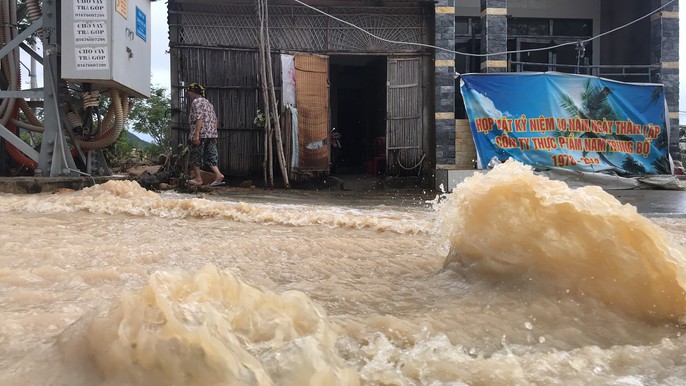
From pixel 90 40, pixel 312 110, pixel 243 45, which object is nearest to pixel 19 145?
pixel 90 40

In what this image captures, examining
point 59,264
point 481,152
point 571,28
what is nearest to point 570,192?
point 59,264

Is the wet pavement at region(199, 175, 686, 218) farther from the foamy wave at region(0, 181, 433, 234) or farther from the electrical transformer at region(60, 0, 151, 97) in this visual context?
the electrical transformer at region(60, 0, 151, 97)

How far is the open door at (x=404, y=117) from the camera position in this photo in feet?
33.1

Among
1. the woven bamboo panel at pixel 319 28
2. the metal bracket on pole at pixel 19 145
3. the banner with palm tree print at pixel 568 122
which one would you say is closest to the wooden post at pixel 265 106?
the woven bamboo panel at pixel 319 28

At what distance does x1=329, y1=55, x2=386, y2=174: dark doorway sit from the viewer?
39.7 feet

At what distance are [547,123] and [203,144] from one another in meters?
6.09

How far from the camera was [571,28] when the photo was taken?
466 inches

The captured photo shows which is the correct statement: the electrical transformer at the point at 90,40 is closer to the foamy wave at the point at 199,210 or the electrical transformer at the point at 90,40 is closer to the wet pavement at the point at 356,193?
the wet pavement at the point at 356,193

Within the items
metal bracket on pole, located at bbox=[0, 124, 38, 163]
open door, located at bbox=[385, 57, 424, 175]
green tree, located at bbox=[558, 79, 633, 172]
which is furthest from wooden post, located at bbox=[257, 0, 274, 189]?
green tree, located at bbox=[558, 79, 633, 172]

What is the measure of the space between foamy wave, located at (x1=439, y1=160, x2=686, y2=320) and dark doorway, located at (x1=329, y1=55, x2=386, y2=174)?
28.5 ft

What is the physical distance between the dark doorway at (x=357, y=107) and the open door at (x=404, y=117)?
1.29m

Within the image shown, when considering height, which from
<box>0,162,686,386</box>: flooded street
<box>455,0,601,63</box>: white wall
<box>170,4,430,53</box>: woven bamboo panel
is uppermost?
<box>455,0,601,63</box>: white wall

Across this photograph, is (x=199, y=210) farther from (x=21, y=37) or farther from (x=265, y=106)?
(x=265, y=106)

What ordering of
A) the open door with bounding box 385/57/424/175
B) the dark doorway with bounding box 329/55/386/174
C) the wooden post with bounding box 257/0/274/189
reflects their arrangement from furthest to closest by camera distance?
the dark doorway with bounding box 329/55/386/174 → the open door with bounding box 385/57/424/175 → the wooden post with bounding box 257/0/274/189
